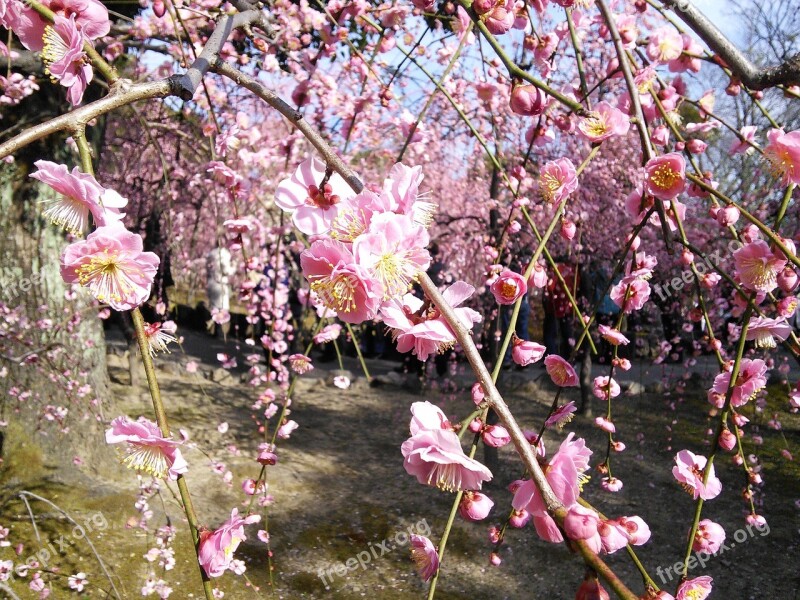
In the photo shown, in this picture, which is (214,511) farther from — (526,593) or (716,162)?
(716,162)

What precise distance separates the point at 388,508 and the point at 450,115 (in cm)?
410

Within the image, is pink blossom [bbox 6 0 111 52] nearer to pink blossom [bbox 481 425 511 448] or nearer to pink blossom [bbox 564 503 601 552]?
pink blossom [bbox 481 425 511 448]

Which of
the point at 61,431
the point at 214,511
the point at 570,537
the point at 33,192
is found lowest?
the point at 214,511

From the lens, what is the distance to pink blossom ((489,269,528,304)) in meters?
1.10

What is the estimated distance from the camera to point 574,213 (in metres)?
5.74

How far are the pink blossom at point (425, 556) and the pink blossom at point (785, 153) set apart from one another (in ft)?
2.44

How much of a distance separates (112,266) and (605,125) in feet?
2.90

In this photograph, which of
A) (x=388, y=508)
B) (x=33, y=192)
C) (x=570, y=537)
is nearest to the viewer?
(x=570, y=537)

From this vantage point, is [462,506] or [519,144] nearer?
[462,506]

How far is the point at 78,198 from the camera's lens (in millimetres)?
806

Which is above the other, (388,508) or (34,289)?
(34,289)

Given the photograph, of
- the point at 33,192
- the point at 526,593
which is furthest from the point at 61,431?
the point at 526,593

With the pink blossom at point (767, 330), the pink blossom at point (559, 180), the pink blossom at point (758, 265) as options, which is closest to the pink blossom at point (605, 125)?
the pink blossom at point (559, 180)

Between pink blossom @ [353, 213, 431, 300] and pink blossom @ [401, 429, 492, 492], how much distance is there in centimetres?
17
